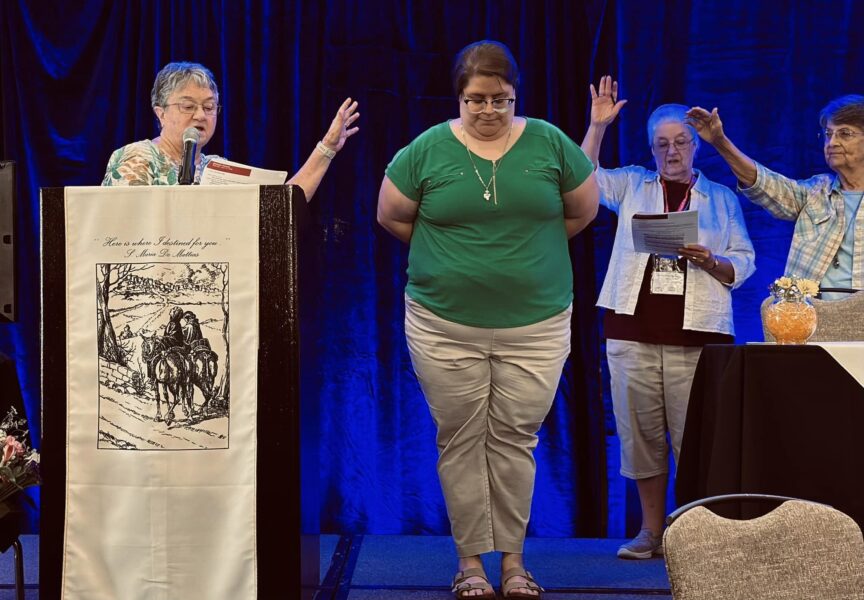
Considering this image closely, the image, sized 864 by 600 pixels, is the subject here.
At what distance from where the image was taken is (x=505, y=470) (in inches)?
123

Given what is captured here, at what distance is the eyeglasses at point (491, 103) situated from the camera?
297 centimetres

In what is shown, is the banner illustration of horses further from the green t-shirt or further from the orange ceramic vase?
the orange ceramic vase

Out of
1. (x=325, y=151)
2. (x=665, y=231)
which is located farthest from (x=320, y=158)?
(x=665, y=231)

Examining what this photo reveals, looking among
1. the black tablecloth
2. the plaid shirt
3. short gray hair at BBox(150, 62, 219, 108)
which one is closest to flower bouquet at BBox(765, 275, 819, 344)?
the black tablecloth

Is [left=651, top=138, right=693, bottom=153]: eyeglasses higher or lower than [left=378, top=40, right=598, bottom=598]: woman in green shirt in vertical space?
higher

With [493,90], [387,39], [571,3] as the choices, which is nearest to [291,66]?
[387,39]

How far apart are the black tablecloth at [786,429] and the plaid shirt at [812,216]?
3.08 feet

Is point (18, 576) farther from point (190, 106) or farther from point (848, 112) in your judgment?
point (848, 112)

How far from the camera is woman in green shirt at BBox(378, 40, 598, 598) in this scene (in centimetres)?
301

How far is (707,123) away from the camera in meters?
3.54

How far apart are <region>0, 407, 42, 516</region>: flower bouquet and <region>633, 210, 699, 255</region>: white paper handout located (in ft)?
6.87

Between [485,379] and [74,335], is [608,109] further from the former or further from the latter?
[74,335]

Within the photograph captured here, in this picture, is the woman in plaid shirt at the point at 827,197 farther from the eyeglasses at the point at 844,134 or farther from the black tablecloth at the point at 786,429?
the black tablecloth at the point at 786,429

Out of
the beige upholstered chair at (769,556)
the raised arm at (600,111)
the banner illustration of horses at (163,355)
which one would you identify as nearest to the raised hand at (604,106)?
the raised arm at (600,111)
